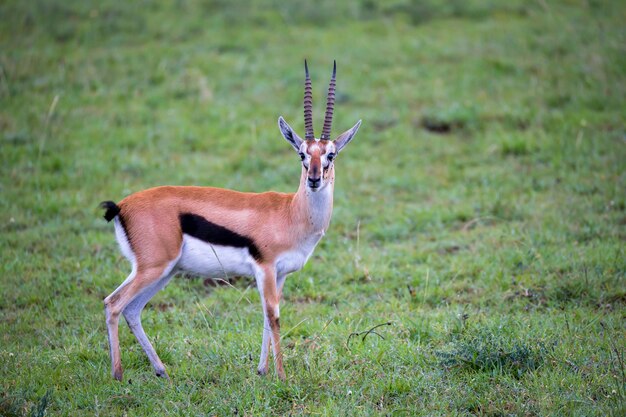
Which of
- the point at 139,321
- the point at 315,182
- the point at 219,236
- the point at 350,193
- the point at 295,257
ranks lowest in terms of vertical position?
the point at 350,193

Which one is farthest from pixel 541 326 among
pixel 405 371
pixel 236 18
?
pixel 236 18

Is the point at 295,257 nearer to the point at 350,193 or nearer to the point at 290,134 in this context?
the point at 290,134

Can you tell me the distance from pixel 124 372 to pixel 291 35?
9787 mm

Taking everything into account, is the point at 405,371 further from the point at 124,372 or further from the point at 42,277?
the point at 42,277

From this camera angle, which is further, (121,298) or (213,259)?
(213,259)

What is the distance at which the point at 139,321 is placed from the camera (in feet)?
18.6

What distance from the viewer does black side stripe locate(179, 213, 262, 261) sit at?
553cm

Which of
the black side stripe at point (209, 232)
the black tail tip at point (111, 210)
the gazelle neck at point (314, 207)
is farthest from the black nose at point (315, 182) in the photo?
the black tail tip at point (111, 210)

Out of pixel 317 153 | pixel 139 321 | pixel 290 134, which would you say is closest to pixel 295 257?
pixel 317 153

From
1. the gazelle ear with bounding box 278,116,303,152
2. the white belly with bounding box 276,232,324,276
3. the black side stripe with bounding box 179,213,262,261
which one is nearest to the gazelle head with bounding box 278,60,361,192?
the gazelle ear with bounding box 278,116,303,152

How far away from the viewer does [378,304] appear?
6812mm

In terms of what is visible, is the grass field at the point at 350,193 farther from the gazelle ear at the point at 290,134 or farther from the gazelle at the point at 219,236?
the gazelle ear at the point at 290,134

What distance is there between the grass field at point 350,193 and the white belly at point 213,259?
2.23ft

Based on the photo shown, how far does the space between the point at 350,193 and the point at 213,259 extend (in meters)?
4.19
